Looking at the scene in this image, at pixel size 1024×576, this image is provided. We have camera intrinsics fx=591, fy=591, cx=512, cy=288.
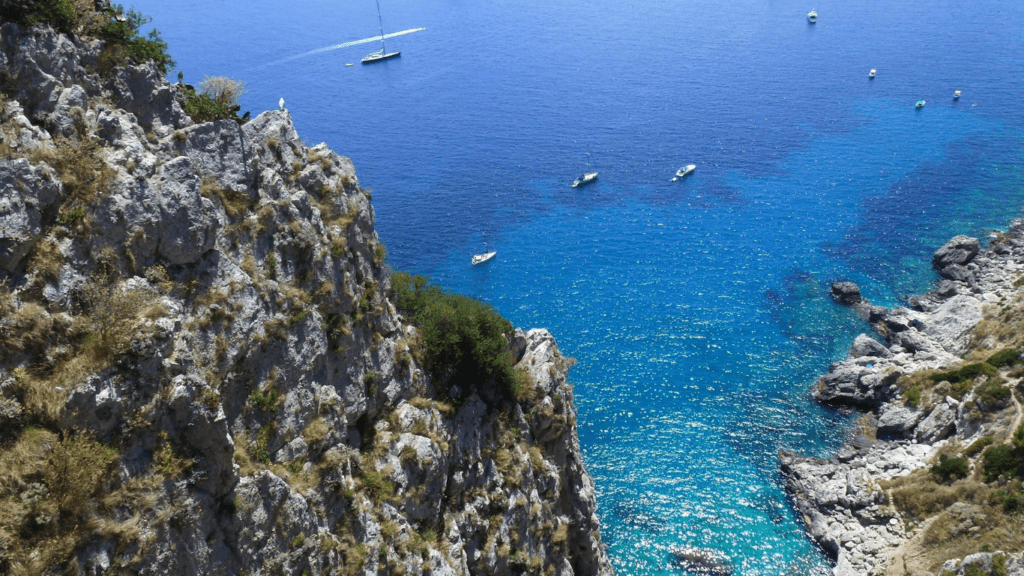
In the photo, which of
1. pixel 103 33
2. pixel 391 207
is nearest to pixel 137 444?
pixel 103 33

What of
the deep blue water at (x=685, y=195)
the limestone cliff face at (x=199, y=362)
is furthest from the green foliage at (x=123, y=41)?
the deep blue water at (x=685, y=195)

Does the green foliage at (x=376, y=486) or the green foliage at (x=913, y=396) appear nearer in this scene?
the green foliage at (x=376, y=486)

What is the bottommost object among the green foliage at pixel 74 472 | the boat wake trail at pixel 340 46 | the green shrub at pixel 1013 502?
the green shrub at pixel 1013 502

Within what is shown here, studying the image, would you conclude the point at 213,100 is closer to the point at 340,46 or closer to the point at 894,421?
the point at 894,421

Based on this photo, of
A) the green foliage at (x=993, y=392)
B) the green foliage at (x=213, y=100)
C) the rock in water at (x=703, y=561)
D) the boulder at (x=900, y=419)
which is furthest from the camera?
the boulder at (x=900, y=419)

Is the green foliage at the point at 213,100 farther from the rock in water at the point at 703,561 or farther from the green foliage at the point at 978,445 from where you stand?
the green foliage at the point at 978,445

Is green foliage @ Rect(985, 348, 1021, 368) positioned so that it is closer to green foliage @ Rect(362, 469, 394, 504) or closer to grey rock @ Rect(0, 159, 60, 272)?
green foliage @ Rect(362, 469, 394, 504)
